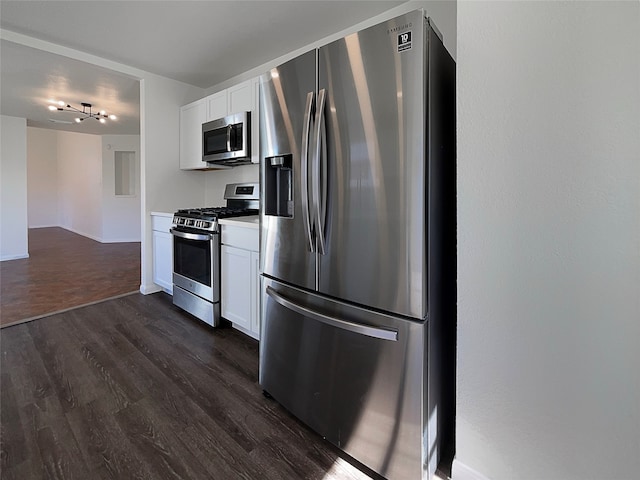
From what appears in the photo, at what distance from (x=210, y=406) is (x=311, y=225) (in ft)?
3.84

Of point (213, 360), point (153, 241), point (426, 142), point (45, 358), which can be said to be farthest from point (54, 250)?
point (426, 142)

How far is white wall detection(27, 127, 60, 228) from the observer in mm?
9445

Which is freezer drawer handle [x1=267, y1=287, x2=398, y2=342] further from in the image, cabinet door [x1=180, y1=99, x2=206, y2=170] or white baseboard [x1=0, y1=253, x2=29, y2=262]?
white baseboard [x1=0, y1=253, x2=29, y2=262]

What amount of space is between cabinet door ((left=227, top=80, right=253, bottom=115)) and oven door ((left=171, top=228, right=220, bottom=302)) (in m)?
1.26

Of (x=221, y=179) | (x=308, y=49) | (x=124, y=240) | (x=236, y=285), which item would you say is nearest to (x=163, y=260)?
(x=221, y=179)

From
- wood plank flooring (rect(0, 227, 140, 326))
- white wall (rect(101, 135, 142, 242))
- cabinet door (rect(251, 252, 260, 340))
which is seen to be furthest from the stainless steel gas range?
white wall (rect(101, 135, 142, 242))

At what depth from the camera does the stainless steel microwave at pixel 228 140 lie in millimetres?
3016

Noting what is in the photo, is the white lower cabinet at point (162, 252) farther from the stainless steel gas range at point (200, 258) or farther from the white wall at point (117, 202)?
the white wall at point (117, 202)

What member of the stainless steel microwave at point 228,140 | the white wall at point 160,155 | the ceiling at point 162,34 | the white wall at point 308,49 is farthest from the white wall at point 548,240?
the white wall at point 160,155

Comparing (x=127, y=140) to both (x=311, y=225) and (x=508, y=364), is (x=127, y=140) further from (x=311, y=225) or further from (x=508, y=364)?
(x=508, y=364)

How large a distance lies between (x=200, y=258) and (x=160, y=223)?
1.01m

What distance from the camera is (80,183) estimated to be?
28.4 feet

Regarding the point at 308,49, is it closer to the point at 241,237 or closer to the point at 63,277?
the point at 241,237

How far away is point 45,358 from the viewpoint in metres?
2.28
